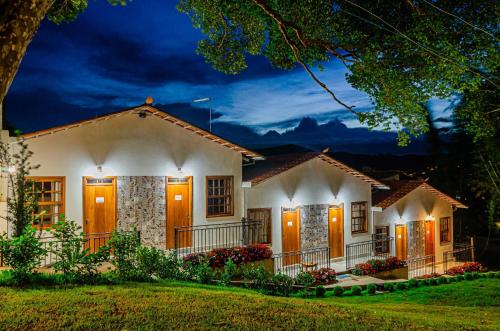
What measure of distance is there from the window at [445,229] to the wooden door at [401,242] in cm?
362

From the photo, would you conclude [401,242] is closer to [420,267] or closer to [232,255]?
[420,267]

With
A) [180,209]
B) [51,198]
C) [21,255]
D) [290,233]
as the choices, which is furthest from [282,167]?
[21,255]

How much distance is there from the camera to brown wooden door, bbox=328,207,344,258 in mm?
20203

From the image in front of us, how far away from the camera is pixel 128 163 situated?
15.0 metres

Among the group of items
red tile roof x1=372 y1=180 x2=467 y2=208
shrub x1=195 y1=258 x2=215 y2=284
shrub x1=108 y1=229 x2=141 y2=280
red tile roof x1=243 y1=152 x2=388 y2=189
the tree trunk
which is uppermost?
the tree trunk

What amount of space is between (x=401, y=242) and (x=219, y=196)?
466 inches

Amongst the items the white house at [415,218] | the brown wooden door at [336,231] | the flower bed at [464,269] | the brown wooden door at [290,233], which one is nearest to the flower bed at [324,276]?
the brown wooden door at [290,233]

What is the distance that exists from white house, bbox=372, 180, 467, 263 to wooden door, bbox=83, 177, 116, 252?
45.3 ft

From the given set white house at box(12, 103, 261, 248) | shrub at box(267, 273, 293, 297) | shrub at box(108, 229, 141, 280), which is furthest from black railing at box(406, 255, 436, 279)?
shrub at box(108, 229, 141, 280)

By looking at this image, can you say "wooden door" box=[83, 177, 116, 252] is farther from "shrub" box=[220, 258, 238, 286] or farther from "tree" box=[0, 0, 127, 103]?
"tree" box=[0, 0, 127, 103]

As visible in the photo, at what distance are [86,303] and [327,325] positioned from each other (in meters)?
4.01

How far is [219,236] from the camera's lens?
16.8 meters

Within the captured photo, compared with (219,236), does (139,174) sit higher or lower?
higher

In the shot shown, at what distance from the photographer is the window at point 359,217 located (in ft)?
70.3
